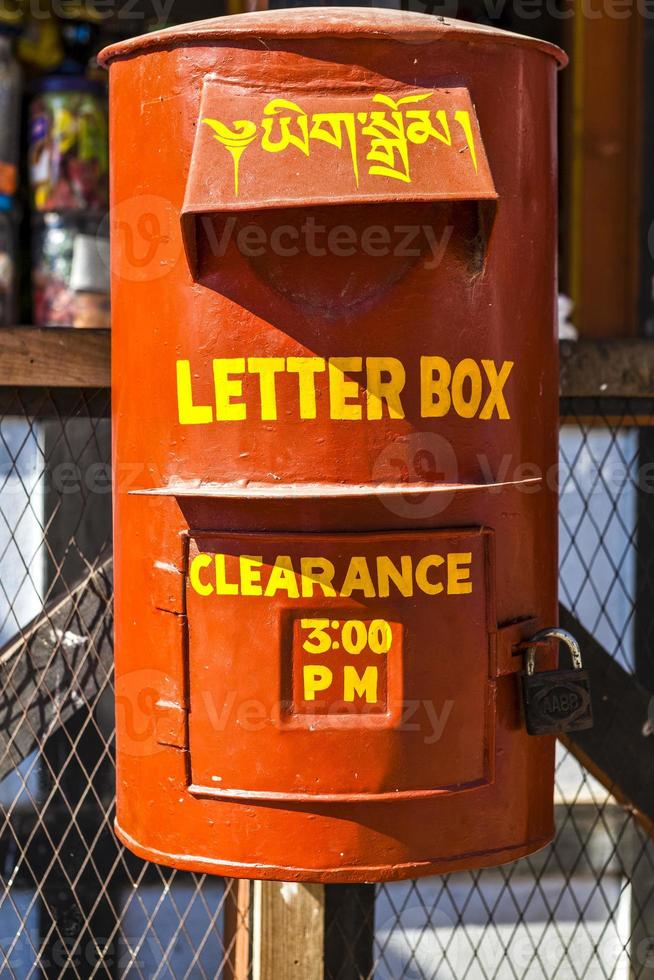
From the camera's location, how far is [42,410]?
2514mm

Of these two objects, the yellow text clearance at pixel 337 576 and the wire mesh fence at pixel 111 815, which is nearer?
the yellow text clearance at pixel 337 576

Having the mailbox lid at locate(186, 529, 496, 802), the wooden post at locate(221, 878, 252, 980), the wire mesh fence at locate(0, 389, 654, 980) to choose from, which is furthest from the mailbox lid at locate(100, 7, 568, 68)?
the wooden post at locate(221, 878, 252, 980)

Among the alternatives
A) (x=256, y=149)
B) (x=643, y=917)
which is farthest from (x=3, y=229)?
(x=643, y=917)

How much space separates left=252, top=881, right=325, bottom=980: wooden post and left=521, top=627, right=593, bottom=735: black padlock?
2.50 ft

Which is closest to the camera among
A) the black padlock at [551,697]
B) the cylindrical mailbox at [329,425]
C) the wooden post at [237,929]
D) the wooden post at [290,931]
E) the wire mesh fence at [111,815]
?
the cylindrical mailbox at [329,425]

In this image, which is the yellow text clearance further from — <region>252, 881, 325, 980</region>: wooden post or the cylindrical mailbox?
<region>252, 881, 325, 980</region>: wooden post

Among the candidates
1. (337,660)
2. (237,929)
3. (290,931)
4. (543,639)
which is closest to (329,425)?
(337,660)

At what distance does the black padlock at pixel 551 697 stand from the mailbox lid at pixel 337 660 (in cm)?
11

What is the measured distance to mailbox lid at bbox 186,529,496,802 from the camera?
178cm

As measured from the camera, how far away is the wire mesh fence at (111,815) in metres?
2.57

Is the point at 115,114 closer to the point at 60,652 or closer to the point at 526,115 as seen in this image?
the point at 526,115

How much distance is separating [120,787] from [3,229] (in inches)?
63.3

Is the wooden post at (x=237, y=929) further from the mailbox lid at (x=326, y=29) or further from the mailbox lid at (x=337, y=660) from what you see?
the mailbox lid at (x=326, y=29)

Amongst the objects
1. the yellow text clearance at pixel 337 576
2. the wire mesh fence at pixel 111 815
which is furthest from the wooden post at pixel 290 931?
the yellow text clearance at pixel 337 576
